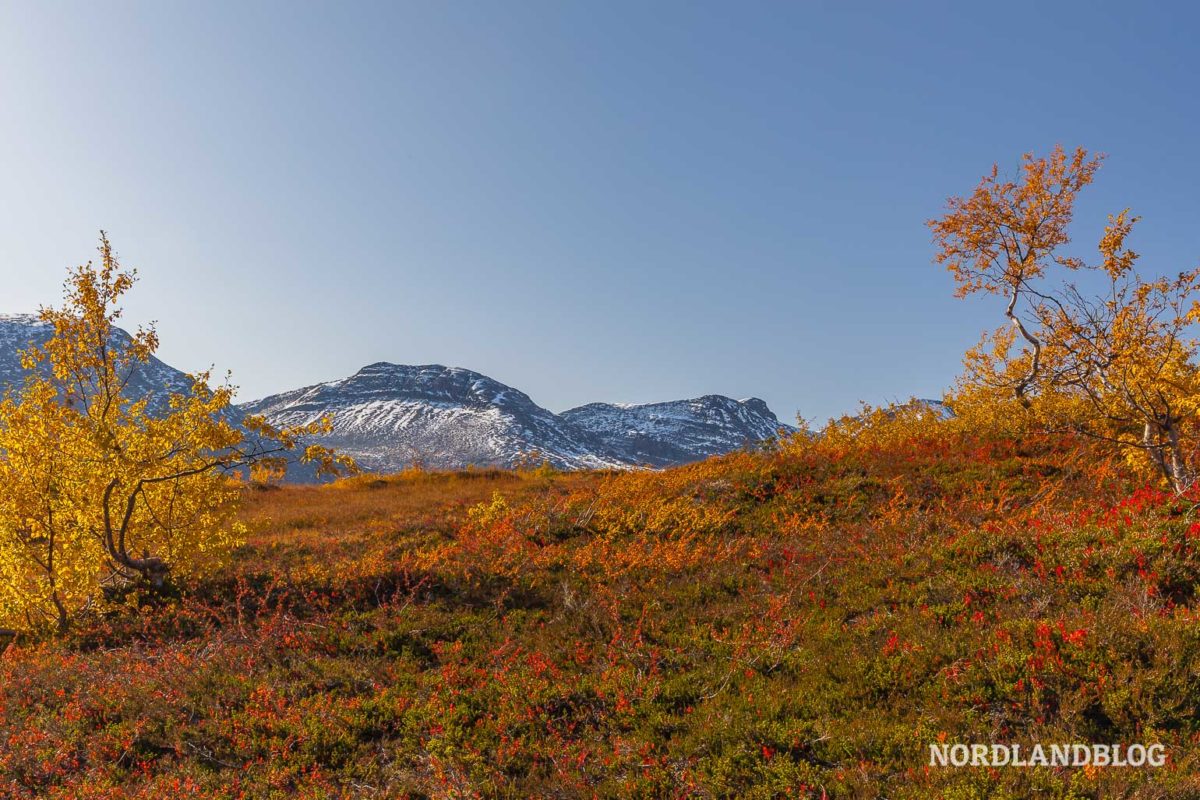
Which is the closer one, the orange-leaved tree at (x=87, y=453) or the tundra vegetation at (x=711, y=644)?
the tundra vegetation at (x=711, y=644)

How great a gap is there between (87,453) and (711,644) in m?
13.2

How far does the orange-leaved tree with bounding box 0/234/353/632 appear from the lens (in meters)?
12.0

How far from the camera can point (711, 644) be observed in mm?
9648

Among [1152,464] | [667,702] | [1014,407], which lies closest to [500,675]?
[667,702]

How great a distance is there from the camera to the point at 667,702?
8156mm

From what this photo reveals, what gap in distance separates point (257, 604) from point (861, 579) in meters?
13.3

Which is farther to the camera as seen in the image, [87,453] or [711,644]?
[87,453]

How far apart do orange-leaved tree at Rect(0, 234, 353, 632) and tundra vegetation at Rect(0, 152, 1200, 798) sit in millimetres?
1193

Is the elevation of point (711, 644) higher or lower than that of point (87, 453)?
lower

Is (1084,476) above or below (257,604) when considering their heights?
above

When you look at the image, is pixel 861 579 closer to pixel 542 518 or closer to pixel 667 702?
pixel 667 702

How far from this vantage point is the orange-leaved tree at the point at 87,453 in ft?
39.3

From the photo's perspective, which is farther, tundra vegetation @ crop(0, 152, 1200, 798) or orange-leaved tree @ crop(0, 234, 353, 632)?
orange-leaved tree @ crop(0, 234, 353, 632)

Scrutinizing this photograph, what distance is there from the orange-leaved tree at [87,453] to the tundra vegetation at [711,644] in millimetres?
1193
